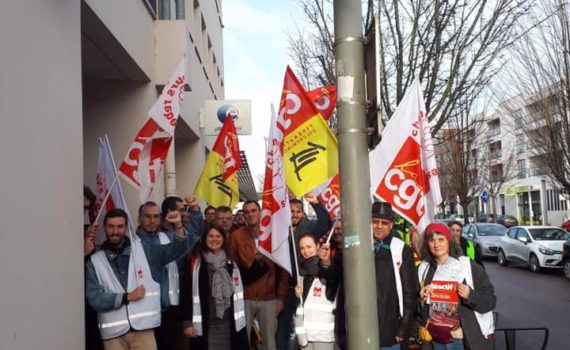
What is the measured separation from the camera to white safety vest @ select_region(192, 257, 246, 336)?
5461 mm

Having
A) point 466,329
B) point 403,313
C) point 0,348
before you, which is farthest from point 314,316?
point 0,348

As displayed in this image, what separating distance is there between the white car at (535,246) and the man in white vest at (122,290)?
50.0 ft

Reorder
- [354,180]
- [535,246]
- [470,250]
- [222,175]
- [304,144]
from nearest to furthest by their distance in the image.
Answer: [354,180] → [304,144] → [222,175] → [470,250] → [535,246]

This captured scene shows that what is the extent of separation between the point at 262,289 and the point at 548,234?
15.0 meters

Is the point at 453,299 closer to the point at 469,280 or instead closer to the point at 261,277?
the point at 469,280

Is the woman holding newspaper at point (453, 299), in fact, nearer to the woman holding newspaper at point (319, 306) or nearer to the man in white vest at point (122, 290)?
the woman holding newspaper at point (319, 306)

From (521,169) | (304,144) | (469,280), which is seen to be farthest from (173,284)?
(521,169)

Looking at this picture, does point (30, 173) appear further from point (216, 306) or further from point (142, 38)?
point (142, 38)

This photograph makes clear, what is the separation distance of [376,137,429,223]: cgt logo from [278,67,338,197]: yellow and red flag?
2.20 ft

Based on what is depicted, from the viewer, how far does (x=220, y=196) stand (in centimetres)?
719

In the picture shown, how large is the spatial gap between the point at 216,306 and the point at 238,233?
1.02 m

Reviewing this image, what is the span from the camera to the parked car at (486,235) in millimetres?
22156

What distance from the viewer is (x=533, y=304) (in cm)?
1209

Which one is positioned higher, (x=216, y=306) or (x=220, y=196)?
(x=220, y=196)
